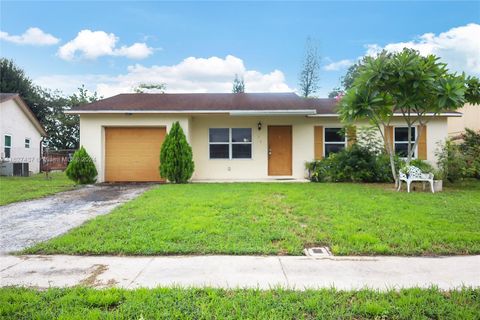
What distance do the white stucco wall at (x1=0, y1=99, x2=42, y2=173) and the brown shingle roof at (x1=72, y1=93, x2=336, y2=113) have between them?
330 inches

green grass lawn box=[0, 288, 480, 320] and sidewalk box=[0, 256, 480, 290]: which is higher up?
green grass lawn box=[0, 288, 480, 320]

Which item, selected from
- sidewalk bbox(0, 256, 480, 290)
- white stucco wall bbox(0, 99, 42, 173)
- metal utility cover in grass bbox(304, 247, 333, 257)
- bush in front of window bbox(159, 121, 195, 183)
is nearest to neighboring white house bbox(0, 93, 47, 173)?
white stucco wall bbox(0, 99, 42, 173)

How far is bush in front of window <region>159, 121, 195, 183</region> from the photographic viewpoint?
430 inches

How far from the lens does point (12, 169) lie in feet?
53.3

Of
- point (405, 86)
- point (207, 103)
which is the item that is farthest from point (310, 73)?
point (405, 86)

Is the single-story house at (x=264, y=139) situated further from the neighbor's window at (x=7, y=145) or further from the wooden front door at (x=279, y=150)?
the neighbor's window at (x=7, y=145)

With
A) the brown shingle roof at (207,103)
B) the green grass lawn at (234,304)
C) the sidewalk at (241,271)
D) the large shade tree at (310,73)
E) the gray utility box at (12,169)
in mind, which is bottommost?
the sidewalk at (241,271)

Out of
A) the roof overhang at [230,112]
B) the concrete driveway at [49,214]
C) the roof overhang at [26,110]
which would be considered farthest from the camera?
the roof overhang at [26,110]

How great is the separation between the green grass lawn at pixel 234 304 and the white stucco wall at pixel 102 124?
9526 mm

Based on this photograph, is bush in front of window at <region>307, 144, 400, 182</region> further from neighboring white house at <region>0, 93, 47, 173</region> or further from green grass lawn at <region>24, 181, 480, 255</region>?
neighboring white house at <region>0, 93, 47, 173</region>

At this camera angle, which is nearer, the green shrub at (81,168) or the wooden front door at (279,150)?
the green shrub at (81,168)

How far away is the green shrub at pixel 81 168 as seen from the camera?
35.9 ft

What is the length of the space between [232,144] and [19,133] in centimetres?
1483

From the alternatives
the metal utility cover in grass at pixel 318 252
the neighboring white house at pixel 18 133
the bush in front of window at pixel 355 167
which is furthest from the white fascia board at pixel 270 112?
the neighboring white house at pixel 18 133
